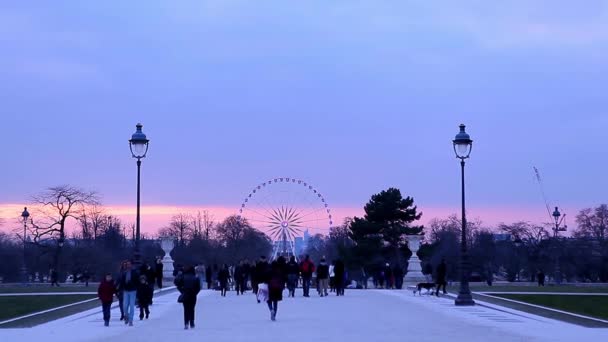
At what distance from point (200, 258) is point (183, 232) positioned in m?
22.5

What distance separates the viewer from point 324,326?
2423 centimetres

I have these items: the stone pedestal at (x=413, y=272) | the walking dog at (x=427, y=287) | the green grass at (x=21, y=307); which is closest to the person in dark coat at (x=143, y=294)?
the green grass at (x=21, y=307)

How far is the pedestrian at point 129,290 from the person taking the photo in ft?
85.1

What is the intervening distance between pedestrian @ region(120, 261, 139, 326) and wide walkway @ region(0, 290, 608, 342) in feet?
1.17

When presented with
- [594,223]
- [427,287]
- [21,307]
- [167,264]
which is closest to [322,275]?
[427,287]

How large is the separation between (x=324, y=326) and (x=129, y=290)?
16.8 feet

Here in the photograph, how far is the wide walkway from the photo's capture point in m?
21.4

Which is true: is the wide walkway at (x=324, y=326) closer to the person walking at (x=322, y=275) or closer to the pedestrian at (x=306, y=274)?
the pedestrian at (x=306, y=274)

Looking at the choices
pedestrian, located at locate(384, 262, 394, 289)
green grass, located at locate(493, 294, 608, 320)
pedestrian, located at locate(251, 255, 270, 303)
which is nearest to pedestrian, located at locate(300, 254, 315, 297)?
pedestrian, located at locate(251, 255, 270, 303)

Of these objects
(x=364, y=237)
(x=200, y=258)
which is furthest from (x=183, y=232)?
(x=364, y=237)

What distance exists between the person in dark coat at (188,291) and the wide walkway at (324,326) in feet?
1.00

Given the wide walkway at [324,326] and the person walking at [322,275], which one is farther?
the person walking at [322,275]

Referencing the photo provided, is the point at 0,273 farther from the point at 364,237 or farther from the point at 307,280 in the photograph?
the point at 307,280

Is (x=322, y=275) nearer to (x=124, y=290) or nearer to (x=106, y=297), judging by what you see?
(x=124, y=290)
